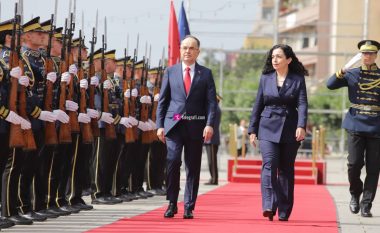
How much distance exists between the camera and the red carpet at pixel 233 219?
10812mm

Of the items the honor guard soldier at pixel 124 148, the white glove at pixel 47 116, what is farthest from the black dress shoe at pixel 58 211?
the honor guard soldier at pixel 124 148

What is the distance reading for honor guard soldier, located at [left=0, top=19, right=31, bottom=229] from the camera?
33.8 feet

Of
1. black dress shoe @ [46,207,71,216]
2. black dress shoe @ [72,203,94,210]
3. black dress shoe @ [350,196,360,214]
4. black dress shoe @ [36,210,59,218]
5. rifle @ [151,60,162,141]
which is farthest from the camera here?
rifle @ [151,60,162,141]

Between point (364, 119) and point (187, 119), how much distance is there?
7.44ft

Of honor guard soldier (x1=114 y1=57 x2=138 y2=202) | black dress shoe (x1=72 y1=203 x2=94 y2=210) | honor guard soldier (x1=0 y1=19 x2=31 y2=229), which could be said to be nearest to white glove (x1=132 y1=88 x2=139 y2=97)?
honor guard soldier (x1=114 y1=57 x2=138 y2=202)

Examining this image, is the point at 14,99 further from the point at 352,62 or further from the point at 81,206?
the point at 352,62

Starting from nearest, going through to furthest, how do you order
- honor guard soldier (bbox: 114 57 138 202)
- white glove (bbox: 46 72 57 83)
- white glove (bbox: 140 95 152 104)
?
white glove (bbox: 46 72 57 83) → honor guard soldier (bbox: 114 57 138 202) → white glove (bbox: 140 95 152 104)

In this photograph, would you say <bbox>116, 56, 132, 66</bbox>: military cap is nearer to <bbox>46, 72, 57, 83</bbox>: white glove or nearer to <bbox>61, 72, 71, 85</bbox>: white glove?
<bbox>61, 72, 71, 85</bbox>: white glove

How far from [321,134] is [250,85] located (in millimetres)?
44393

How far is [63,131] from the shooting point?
11.9m

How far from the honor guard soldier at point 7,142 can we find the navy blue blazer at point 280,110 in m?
2.71

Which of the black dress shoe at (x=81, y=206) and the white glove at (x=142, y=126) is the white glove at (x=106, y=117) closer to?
the black dress shoe at (x=81, y=206)

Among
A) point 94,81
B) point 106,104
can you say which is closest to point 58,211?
point 94,81

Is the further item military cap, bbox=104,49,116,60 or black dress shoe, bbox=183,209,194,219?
military cap, bbox=104,49,116,60
